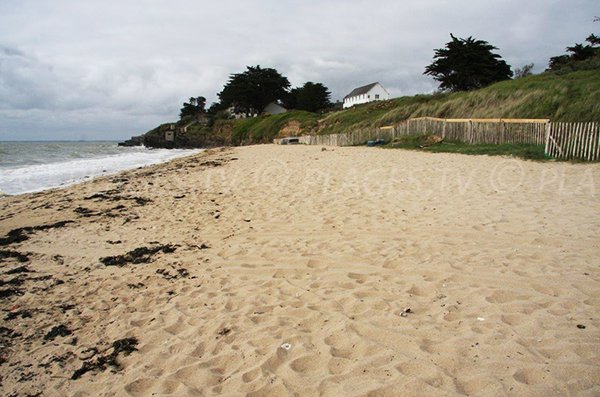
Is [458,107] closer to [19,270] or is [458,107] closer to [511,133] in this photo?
[511,133]

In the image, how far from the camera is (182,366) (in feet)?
9.57

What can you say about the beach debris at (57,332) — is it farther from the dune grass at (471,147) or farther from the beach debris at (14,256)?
the dune grass at (471,147)

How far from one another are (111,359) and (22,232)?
562 cm

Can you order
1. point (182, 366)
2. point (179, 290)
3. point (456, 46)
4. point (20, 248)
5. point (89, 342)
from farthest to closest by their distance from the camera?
1. point (456, 46)
2. point (20, 248)
3. point (179, 290)
4. point (89, 342)
5. point (182, 366)

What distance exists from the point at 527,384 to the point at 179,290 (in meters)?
3.38

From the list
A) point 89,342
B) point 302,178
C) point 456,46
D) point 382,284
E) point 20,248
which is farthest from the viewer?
point 456,46

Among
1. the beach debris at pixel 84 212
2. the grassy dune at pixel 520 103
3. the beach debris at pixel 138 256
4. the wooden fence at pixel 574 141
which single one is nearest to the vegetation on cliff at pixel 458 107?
the grassy dune at pixel 520 103

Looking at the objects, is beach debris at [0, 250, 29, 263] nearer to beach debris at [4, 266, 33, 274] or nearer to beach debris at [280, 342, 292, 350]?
beach debris at [4, 266, 33, 274]

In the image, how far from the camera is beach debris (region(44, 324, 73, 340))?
11.5ft

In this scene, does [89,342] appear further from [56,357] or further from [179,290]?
[179,290]

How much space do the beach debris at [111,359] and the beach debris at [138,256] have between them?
212cm

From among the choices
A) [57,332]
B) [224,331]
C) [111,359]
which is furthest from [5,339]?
[224,331]

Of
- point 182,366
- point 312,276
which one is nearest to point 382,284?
point 312,276

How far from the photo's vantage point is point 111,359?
3084 mm
